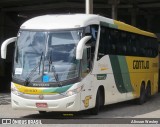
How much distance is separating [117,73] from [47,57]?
4337 millimetres

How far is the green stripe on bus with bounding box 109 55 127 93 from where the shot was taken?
56.3 feet

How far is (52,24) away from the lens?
1456 cm

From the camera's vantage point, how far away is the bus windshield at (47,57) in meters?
13.9

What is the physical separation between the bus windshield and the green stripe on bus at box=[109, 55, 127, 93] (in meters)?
3.01

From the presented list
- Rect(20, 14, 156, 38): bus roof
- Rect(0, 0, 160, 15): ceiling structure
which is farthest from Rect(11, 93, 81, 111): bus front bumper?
Rect(0, 0, 160, 15): ceiling structure

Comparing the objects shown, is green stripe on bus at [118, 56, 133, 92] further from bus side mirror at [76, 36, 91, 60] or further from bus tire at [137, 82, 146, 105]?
bus side mirror at [76, 36, 91, 60]

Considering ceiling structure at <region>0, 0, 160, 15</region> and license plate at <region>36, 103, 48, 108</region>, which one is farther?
ceiling structure at <region>0, 0, 160, 15</region>

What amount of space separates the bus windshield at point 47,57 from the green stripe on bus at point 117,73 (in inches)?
119

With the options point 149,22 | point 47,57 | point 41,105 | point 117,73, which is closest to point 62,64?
point 47,57

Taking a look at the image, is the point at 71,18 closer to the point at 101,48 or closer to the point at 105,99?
the point at 101,48

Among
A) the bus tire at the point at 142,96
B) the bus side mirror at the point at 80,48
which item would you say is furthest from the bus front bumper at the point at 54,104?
the bus tire at the point at 142,96

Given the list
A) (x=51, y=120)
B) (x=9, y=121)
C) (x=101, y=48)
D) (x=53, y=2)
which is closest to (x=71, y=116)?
(x=51, y=120)

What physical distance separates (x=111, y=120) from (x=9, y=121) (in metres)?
3.79

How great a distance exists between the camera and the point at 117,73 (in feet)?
58.0
